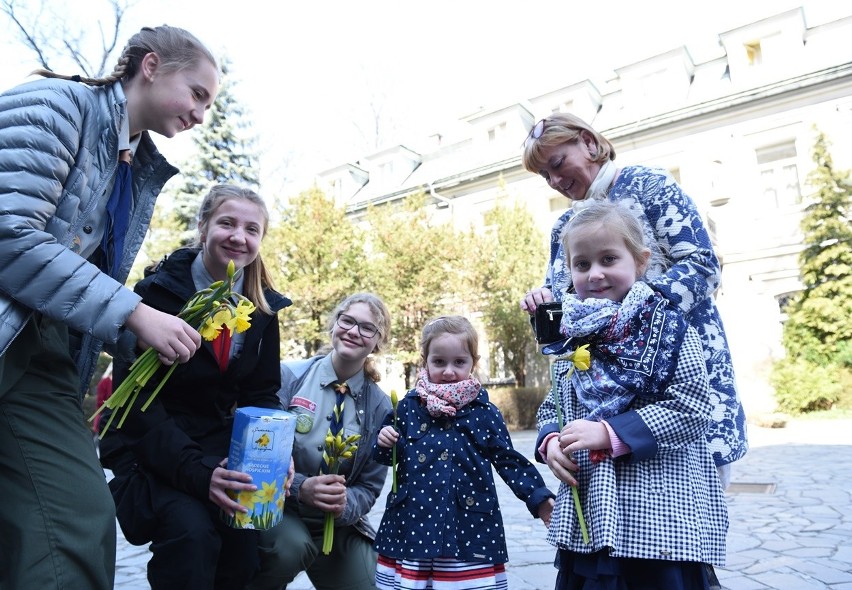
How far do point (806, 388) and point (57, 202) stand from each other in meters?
15.5

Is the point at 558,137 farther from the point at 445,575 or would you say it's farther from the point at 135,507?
the point at 135,507

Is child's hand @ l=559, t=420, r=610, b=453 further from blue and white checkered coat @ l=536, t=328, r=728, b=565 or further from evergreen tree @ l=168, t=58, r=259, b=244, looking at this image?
→ evergreen tree @ l=168, t=58, r=259, b=244

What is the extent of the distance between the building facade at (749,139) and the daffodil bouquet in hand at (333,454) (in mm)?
14053

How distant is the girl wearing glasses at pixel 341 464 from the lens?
2443 millimetres

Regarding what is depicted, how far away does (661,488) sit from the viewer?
1665 mm

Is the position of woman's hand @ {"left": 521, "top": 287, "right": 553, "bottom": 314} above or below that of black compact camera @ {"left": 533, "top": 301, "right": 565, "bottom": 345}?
above

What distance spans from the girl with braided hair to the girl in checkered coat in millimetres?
1128

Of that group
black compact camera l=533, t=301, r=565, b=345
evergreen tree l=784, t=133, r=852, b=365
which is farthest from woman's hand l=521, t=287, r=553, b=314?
evergreen tree l=784, t=133, r=852, b=365

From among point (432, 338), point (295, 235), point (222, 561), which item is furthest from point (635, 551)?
point (295, 235)

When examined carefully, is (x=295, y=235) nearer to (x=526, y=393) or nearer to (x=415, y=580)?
(x=526, y=393)

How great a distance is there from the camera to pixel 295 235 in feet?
55.5

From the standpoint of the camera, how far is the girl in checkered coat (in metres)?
1.62

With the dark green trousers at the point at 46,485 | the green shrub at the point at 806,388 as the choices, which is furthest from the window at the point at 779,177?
the dark green trousers at the point at 46,485

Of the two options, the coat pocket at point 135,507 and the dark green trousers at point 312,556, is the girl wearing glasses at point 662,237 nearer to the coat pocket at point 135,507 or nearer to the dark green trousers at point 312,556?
the dark green trousers at point 312,556
